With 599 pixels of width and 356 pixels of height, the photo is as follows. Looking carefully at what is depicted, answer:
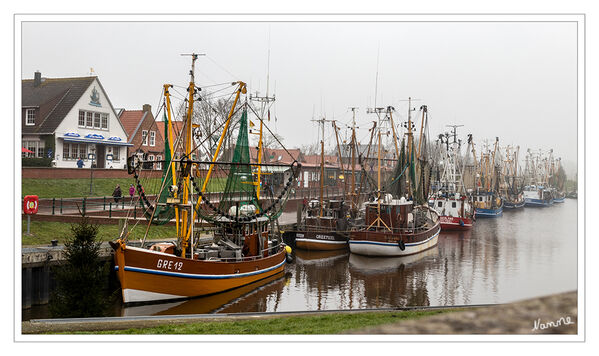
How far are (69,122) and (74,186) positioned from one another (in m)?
2.37

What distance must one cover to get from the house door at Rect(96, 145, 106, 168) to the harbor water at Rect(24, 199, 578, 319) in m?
8.14

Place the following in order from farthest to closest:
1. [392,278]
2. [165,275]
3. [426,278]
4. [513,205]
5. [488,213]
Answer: [488,213] → [513,205] → [392,278] → [426,278] → [165,275]

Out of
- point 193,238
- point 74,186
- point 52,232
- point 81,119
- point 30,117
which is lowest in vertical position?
point 193,238

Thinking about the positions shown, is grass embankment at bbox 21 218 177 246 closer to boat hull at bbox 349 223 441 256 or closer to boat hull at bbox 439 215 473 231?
boat hull at bbox 349 223 441 256

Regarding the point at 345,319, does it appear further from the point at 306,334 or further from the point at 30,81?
the point at 30,81

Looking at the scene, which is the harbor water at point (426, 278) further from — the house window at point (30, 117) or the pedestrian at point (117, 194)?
the pedestrian at point (117, 194)

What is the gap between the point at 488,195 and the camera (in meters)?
39.0

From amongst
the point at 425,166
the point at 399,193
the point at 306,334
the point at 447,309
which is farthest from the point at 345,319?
the point at 425,166

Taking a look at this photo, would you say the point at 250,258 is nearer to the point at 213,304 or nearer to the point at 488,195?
the point at 213,304

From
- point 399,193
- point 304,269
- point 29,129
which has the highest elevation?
point 29,129

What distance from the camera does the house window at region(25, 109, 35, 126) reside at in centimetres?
1494

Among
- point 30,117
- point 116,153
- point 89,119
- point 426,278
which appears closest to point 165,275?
point 30,117

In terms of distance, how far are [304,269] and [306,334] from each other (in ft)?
38.2

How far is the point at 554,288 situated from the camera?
12773 mm
